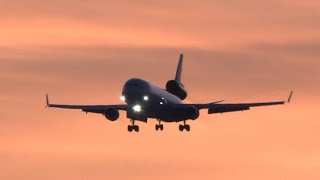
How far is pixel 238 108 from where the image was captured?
594 feet

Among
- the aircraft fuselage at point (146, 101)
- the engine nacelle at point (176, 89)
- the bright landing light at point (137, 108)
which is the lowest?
the bright landing light at point (137, 108)

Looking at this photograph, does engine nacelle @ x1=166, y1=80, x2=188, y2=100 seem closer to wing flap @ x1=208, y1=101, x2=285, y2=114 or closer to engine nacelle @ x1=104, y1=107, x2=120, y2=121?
wing flap @ x1=208, y1=101, x2=285, y2=114

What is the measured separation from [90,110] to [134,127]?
10572mm

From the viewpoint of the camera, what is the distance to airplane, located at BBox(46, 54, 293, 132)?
171625 mm

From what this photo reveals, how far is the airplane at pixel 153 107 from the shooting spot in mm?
171625

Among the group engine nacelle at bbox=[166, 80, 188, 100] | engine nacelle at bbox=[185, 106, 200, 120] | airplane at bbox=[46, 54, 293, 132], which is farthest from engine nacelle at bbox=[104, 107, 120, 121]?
engine nacelle at bbox=[166, 80, 188, 100]

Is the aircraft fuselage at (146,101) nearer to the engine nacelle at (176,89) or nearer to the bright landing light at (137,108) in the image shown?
the bright landing light at (137,108)

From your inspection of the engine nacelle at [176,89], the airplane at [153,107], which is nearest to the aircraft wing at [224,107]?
the airplane at [153,107]

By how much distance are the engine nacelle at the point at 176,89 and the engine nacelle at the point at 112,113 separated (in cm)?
1719

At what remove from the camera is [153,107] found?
173000 mm

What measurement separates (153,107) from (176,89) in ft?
64.7

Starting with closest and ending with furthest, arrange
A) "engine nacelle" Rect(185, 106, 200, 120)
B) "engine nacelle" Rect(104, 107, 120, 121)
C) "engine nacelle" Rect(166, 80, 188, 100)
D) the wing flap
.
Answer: "engine nacelle" Rect(104, 107, 120, 121), "engine nacelle" Rect(185, 106, 200, 120), the wing flap, "engine nacelle" Rect(166, 80, 188, 100)

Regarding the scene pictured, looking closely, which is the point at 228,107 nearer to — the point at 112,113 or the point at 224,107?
the point at 224,107

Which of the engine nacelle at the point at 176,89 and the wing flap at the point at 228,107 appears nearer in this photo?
the wing flap at the point at 228,107
